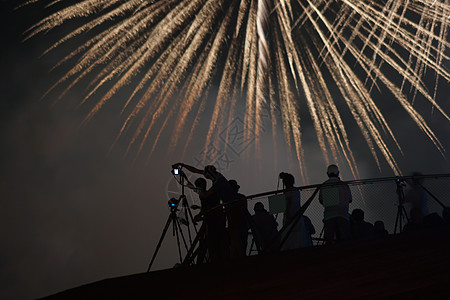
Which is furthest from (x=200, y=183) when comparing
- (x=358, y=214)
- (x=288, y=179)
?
(x=358, y=214)

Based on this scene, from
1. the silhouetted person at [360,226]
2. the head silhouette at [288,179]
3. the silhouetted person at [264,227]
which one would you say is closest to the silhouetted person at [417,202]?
the silhouetted person at [360,226]

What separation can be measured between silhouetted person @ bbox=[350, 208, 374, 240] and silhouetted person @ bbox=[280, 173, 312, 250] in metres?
0.95

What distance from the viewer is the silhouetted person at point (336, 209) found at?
6.06 m

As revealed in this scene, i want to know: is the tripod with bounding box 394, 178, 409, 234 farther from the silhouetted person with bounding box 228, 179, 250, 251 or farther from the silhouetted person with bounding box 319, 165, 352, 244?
the silhouetted person with bounding box 228, 179, 250, 251

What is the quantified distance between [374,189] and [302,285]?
423 cm

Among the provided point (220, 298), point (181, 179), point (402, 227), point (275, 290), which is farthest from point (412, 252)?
point (181, 179)

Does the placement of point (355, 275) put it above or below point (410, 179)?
below

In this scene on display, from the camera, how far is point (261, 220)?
6.52 meters

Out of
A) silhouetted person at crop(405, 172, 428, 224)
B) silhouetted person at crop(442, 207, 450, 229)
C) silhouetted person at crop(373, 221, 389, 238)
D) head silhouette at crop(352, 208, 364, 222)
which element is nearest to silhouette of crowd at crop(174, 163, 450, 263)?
head silhouette at crop(352, 208, 364, 222)

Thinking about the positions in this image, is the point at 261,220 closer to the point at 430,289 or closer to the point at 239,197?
the point at 239,197

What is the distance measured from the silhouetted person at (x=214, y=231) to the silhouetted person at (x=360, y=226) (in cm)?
228

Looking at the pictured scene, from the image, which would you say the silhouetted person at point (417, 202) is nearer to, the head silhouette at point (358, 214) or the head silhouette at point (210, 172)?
the head silhouette at point (358, 214)

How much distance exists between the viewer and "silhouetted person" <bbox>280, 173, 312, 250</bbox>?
19.9 feet

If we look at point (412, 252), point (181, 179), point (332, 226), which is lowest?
point (412, 252)
